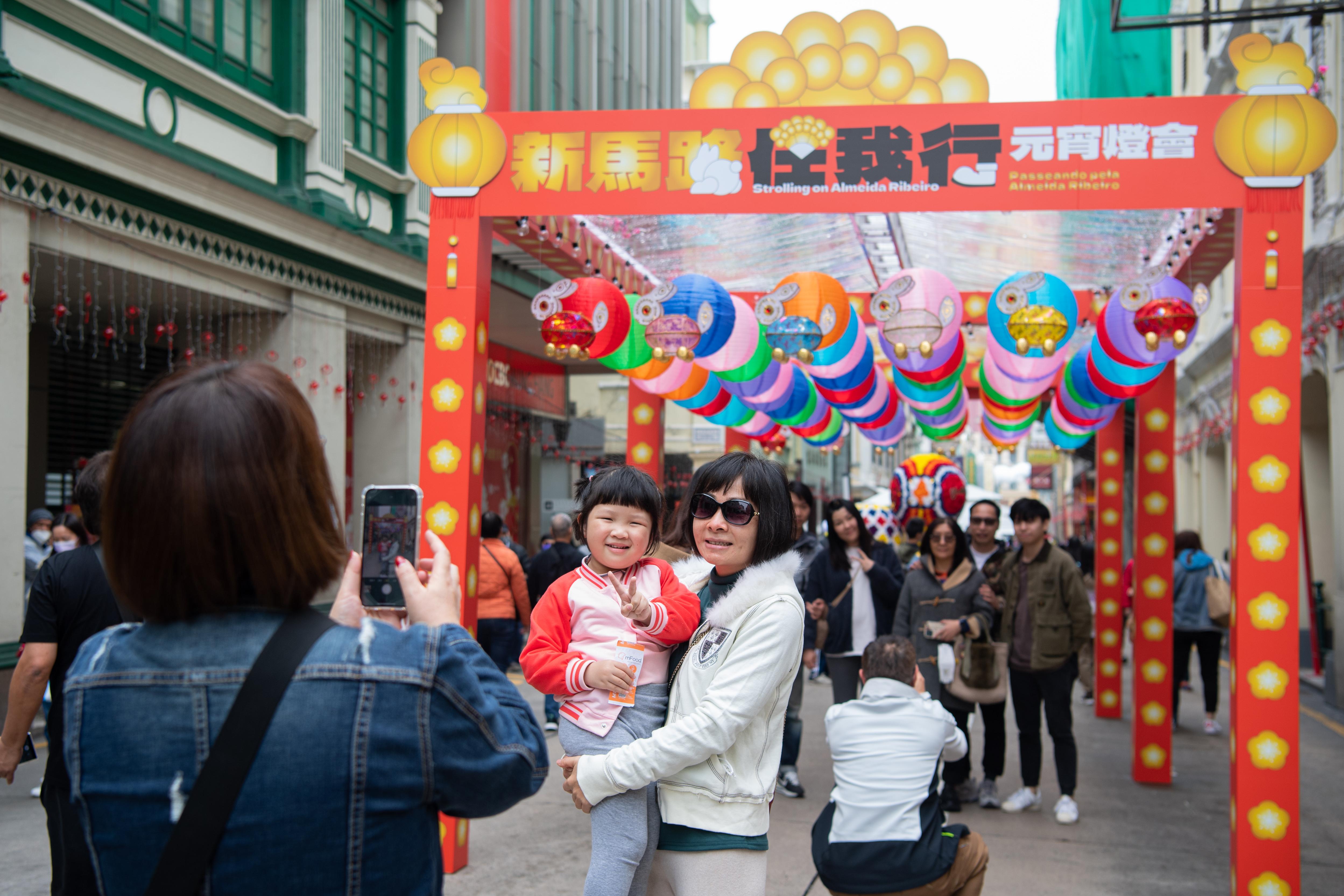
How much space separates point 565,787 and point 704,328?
3.60 meters

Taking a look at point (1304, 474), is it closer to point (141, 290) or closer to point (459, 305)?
point (459, 305)

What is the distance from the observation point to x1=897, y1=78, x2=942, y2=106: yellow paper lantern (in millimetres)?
4945

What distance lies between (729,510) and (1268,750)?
123 inches

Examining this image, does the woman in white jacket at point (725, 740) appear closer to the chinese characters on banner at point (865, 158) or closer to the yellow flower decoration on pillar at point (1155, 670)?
the chinese characters on banner at point (865, 158)

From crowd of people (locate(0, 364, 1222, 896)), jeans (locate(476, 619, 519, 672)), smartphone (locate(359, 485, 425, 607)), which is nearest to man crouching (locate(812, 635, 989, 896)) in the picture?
crowd of people (locate(0, 364, 1222, 896))

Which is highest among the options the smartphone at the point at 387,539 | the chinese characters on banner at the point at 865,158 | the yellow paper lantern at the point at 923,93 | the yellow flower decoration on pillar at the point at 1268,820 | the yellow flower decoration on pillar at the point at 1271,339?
the yellow paper lantern at the point at 923,93

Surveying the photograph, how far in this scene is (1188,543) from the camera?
9.36 metres

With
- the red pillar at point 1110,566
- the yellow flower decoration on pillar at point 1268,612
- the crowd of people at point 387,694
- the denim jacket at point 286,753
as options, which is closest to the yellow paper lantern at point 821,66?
the crowd of people at point 387,694

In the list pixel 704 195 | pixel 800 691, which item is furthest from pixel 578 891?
pixel 704 195

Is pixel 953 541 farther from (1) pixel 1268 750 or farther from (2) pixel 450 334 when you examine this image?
(2) pixel 450 334

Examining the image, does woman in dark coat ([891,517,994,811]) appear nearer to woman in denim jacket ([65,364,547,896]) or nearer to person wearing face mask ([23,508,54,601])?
woman in denim jacket ([65,364,547,896])

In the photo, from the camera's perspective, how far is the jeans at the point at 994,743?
20.7 feet

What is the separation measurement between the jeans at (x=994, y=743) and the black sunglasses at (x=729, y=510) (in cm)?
414

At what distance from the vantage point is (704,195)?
193 inches
